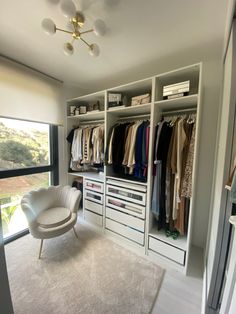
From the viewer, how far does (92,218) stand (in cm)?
247

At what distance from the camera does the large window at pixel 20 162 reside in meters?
2.01

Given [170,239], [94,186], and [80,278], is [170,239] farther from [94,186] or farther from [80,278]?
[94,186]

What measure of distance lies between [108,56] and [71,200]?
202 cm

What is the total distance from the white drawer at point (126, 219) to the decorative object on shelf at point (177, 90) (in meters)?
1.52

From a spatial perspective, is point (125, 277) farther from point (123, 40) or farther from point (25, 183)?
point (123, 40)

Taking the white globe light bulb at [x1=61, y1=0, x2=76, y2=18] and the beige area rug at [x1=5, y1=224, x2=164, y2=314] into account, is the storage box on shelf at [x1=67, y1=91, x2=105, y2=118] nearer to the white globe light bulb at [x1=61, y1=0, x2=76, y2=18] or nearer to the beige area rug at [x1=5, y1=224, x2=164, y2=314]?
the white globe light bulb at [x1=61, y1=0, x2=76, y2=18]

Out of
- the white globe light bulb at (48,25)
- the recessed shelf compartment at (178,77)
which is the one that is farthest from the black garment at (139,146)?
the white globe light bulb at (48,25)

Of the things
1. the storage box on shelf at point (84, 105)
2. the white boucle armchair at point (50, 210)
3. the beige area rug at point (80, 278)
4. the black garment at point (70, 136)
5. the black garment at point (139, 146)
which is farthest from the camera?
the black garment at point (70, 136)

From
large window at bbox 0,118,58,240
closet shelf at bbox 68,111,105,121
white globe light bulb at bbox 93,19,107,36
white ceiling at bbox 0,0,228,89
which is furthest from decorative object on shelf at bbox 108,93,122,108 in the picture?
large window at bbox 0,118,58,240

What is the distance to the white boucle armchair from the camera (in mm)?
1756

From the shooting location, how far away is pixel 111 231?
2.21 m

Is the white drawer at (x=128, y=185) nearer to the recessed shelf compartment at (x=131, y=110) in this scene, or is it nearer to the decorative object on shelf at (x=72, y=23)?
the recessed shelf compartment at (x=131, y=110)

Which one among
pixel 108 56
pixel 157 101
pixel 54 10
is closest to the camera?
pixel 54 10

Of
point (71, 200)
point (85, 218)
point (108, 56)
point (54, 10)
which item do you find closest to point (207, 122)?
point (108, 56)
